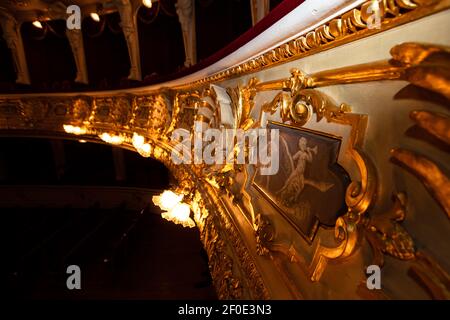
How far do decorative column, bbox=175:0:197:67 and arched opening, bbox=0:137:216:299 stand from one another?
3793 millimetres

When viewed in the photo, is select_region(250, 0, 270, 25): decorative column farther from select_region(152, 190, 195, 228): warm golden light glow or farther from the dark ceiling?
select_region(152, 190, 195, 228): warm golden light glow

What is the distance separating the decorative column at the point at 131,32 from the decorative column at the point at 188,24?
1.67 metres

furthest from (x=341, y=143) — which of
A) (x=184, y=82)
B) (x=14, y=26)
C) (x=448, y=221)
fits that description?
(x=14, y=26)

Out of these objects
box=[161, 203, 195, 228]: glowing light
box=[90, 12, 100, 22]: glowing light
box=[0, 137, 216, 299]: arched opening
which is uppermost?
box=[90, 12, 100, 22]: glowing light

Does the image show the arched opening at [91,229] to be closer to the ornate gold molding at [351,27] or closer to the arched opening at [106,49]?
the arched opening at [106,49]

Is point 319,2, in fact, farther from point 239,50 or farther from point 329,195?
point 239,50

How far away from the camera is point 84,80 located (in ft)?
25.5

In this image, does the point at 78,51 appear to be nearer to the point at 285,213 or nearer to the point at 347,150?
the point at 285,213

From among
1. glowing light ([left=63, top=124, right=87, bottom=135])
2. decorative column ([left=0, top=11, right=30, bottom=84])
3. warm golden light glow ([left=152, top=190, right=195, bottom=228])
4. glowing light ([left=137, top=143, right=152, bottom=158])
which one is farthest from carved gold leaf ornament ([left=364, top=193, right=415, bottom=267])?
decorative column ([left=0, top=11, right=30, bottom=84])

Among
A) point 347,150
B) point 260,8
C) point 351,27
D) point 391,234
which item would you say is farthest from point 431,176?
point 260,8

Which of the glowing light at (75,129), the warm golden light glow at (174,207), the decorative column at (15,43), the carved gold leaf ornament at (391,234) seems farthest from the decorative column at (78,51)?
the carved gold leaf ornament at (391,234)

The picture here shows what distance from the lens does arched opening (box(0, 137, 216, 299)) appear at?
5.08m

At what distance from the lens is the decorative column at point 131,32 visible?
643 cm
